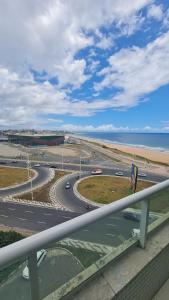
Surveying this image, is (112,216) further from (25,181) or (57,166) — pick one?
(57,166)

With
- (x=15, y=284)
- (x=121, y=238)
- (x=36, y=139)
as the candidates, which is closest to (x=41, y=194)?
(x=121, y=238)

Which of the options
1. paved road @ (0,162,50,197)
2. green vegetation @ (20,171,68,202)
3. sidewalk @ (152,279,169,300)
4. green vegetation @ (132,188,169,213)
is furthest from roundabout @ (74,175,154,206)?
sidewalk @ (152,279,169,300)

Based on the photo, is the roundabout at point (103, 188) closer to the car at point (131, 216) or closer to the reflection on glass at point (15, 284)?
the car at point (131, 216)

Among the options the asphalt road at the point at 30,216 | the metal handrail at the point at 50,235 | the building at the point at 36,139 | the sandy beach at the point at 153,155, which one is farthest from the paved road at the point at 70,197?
the building at the point at 36,139

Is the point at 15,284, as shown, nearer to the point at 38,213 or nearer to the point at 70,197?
the point at 38,213

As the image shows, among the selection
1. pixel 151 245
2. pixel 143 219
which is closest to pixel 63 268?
pixel 143 219

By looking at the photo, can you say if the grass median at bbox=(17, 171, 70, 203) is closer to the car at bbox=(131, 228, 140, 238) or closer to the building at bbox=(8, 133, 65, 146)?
the car at bbox=(131, 228, 140, 238)
